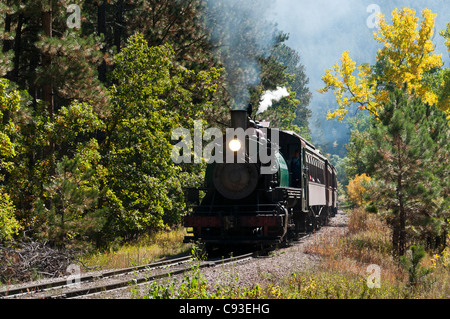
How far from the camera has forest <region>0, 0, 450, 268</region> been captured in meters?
12.8

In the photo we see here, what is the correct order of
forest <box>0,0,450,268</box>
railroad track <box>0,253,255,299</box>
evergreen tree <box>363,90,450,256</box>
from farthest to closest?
forest <box>0,0,450,268</box> → evergreen tree <box>363,90,450,256</box> → railroad track <box>0,253,255,299</box>

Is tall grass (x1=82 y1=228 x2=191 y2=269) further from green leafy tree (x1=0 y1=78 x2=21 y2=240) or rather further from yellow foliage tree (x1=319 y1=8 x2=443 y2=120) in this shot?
yellow foliage tree (x1=319 y1=8 x2=443 y2=120)

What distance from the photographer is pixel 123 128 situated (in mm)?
16734

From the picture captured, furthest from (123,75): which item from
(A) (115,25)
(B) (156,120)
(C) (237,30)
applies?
(C) (237,30)

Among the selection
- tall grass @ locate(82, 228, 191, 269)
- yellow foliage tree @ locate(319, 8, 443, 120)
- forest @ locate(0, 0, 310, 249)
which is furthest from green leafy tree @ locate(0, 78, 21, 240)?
yellow foliage tree @ locate(319, 8, 443, 120)

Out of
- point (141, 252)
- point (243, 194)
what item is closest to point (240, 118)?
point (243, 194)

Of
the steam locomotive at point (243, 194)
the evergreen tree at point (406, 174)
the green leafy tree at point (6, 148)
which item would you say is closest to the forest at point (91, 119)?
the green leafy tree at point (6, 148)

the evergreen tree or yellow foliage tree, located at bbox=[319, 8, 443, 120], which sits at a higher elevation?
yellow foliage tree, located at bbox=[319, 8, 443, 120]

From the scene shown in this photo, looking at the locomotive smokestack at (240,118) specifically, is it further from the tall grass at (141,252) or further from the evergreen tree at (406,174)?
the tall grass at (141,252)

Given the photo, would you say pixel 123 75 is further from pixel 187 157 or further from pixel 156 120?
pixel 187 157

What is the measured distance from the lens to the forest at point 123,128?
42.1 ft

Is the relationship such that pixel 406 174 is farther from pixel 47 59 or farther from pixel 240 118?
pixel 47 59

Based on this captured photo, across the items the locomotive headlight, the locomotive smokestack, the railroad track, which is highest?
the locomotive smokestack
